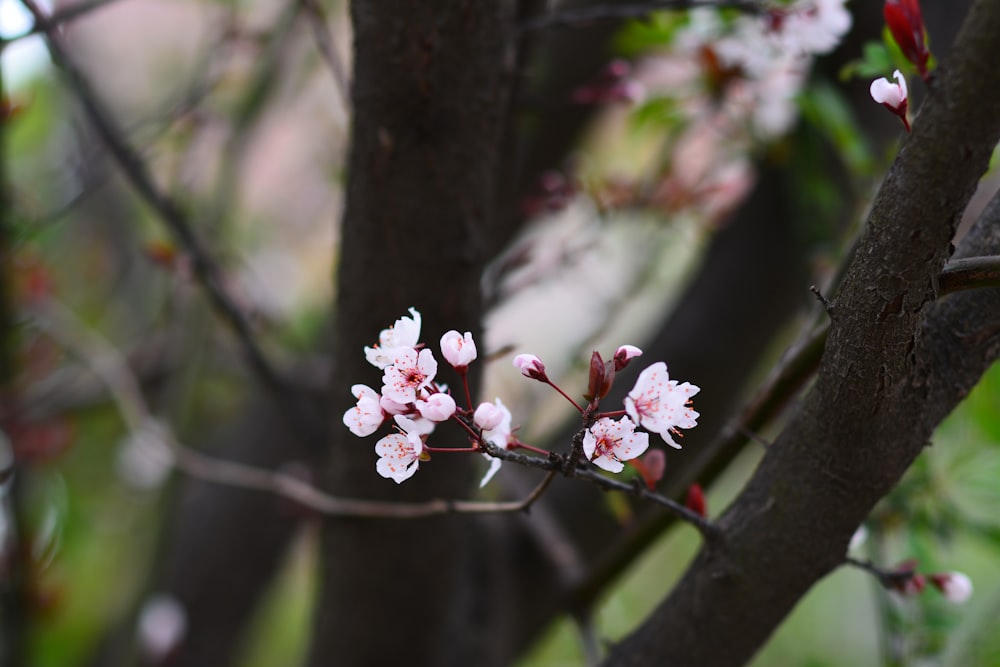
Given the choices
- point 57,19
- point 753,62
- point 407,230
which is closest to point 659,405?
point 407,230

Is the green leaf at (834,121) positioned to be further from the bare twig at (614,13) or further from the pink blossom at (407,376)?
the pink blossom at (407,376)

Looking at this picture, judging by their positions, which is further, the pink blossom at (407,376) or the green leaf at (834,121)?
the green leaf at (834,121)

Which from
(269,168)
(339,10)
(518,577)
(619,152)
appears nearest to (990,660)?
(518,577)

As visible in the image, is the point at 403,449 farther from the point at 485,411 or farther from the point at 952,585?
the point at 952,585

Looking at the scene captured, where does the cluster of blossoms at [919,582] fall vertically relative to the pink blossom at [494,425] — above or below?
below

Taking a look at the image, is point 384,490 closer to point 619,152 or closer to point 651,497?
point 651,497

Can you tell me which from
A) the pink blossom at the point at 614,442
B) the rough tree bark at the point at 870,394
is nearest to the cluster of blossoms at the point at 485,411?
the pink blossom at the point at 614,442

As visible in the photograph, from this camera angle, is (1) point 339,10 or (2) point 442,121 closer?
(2) point 442,121
